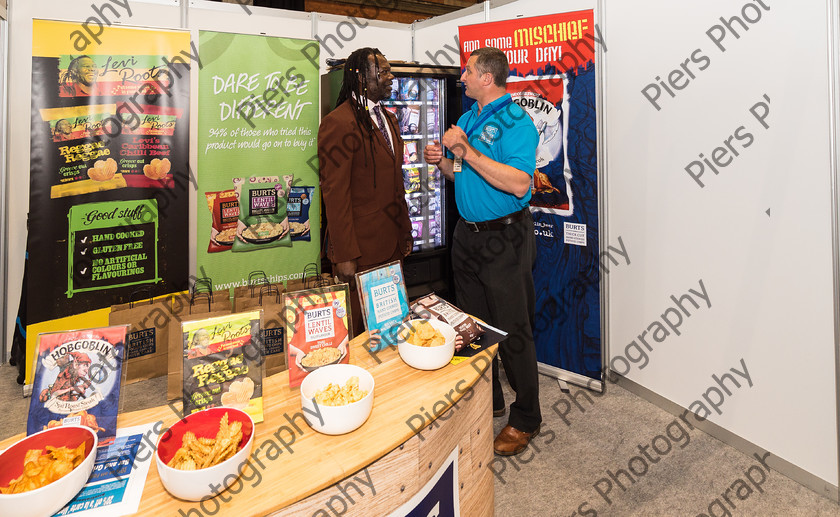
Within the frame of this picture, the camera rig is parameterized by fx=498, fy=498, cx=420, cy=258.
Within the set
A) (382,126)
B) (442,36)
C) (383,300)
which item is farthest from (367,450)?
(442,36)

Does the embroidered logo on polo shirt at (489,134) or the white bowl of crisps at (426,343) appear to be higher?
the embroidered logo on polo shirt at (489,134)

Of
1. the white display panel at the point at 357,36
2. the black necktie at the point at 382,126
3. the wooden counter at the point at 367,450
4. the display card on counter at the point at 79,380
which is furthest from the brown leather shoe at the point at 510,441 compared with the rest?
the white display panel at the point at 357,36

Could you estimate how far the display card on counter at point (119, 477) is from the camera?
3.27 ft

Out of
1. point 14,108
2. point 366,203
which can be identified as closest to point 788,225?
point 366,203

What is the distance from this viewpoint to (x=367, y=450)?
1183 millimetres

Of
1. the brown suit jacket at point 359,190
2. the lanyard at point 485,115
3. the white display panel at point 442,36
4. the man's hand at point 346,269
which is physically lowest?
the man's hand at point 346,269

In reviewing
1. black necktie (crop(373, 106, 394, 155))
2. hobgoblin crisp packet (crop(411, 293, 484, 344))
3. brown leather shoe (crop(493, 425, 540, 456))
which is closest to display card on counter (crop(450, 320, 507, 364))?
hobgoblin crisp packet (crop(411, 293, 484, 344))

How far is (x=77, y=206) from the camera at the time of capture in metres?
3.17

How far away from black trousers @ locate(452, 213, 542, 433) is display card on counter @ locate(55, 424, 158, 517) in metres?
1.67

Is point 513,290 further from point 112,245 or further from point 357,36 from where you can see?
point 357,36

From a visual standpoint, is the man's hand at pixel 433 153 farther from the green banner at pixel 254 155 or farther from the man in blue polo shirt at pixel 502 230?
the green banner at pixel 254 155

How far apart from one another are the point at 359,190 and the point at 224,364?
167 cm

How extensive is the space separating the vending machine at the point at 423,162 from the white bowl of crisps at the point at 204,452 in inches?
107

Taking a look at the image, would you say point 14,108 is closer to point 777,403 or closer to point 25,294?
point 25,294
